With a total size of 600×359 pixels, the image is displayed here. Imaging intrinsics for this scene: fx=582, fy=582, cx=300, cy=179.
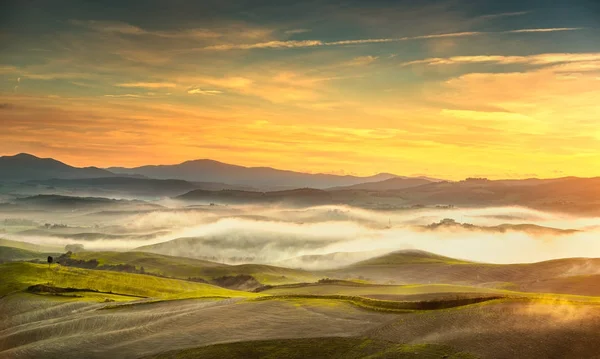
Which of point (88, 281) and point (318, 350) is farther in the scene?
point (88, 281)

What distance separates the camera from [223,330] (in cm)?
5650

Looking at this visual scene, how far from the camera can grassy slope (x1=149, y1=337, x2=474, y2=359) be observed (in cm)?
4347

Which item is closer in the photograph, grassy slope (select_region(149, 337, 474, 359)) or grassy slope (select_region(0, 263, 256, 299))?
grassy slope (select_region(149, 337, 474, 359))

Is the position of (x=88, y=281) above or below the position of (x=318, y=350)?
below

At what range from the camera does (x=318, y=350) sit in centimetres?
4634

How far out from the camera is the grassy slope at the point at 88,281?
422 feet

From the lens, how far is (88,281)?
463 ft

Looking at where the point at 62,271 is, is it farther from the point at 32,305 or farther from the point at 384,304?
the point at 384,304

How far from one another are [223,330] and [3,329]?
4056 cm

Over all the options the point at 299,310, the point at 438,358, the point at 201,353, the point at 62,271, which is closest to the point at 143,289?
the point at 62,271

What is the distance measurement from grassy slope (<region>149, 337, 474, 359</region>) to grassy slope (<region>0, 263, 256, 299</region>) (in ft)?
246

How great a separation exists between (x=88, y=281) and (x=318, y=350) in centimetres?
10916

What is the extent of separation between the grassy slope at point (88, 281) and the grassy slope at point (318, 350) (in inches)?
2949

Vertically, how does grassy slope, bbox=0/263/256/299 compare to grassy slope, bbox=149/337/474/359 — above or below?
below
